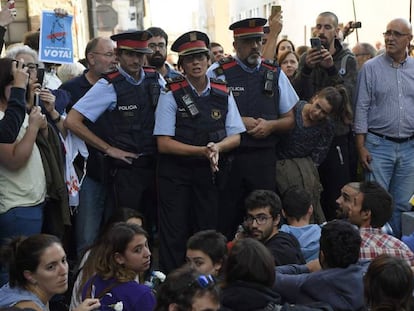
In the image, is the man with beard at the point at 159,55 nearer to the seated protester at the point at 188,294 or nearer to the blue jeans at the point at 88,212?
the blue jeans at the point at 88,212

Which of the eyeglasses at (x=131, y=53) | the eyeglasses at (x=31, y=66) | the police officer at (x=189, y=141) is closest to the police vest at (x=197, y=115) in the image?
the police officer at (x=189, y=141)

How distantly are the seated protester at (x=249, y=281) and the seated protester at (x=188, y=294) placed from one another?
0.75 ft

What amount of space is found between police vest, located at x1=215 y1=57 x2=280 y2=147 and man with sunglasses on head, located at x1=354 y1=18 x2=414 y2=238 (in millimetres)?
1021

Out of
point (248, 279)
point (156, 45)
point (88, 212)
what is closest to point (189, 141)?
point (88, 212)

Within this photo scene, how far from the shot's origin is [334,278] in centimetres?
408

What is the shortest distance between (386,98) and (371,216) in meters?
1.82

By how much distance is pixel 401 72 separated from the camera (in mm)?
6707

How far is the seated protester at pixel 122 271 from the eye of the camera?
403 centimetres

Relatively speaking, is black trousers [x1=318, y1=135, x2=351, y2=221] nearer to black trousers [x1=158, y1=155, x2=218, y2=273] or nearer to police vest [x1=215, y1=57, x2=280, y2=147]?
police vest [x1=215, y1=57, x2=280, y2=147]

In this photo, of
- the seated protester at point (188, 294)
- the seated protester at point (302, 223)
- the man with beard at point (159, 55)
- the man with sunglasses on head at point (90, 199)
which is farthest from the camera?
the man with beard at point (159, 55)

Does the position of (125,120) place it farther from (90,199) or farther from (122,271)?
(122,271)

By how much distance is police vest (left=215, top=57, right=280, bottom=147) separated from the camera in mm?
6195

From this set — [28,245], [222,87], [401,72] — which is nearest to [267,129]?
[222,87]

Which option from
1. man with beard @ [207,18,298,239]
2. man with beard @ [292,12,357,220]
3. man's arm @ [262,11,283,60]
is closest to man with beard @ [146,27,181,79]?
man's arm @ [262,11,283,60]
